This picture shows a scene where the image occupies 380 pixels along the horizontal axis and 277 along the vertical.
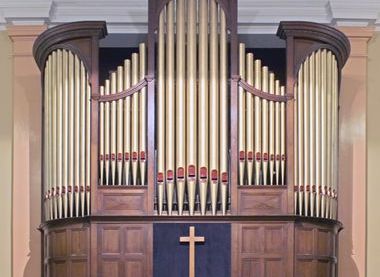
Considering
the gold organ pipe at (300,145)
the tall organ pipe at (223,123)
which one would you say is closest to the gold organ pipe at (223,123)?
the tall organ pipe at (223,123)

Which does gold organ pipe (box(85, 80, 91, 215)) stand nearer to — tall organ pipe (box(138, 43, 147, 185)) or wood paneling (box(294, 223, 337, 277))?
tall organ pipe (box(138, 43, 147, 185))

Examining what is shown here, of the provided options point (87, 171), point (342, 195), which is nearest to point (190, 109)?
point (87, 171)

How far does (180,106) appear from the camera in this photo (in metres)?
8.46

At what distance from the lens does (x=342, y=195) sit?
362 inches

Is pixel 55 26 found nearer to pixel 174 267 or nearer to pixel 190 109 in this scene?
Result: pixel 190 109

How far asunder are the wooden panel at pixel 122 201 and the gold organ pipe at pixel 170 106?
19 centimetres

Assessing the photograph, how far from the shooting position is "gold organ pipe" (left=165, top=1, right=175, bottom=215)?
8375 millimetres

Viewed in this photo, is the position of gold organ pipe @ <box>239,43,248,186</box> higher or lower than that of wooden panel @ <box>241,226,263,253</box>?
higher

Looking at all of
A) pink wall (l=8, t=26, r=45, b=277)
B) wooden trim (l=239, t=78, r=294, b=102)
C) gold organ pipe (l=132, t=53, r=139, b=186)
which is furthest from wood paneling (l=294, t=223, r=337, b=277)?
pink wall (l=8, t=26, r=45, b=277)

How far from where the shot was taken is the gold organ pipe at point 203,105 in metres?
8.36

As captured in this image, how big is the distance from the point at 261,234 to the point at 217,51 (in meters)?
1.42

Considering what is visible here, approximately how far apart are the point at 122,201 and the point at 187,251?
606 mm

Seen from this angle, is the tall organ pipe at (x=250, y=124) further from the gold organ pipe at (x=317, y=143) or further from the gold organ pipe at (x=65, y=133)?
the gold organ pipe at (x=65, y=133)

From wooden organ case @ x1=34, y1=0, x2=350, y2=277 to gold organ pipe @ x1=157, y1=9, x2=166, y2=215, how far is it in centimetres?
1
